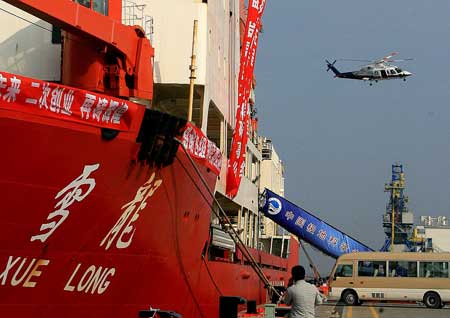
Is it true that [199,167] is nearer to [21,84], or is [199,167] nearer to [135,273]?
[135,273]

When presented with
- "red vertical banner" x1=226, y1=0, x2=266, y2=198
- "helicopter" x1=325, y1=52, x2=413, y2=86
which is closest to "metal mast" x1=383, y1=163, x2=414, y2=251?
"helicopter" x1=325, y1=52, x2=413, y2=86

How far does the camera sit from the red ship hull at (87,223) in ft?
27.2

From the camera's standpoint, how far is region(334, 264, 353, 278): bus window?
3153 cm

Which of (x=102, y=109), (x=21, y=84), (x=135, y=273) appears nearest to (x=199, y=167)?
(x=135, y=273)

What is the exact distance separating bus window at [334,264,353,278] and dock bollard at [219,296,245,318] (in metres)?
18.6

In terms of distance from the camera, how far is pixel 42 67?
13.4 m

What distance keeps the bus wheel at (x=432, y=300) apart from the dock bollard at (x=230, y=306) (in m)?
18.4

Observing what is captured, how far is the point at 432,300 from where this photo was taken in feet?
98.8

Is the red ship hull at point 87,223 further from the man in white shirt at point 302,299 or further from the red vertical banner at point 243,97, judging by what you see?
the red vertical banner at point 243,97

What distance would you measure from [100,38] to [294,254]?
27.0 metres

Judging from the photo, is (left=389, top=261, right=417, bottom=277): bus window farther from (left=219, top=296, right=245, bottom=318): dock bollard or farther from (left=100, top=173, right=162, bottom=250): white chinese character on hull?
(left=100, top=173, right=162, bottom=250): white chinese character on hull

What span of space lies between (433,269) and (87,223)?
2394 centimetres

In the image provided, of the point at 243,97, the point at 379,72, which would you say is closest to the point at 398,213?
the point at 379,72

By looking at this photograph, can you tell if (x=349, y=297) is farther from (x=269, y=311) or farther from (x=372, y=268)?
(x=269, y=311)
